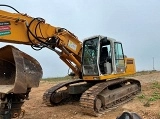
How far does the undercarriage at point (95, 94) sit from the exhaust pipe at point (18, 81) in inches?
106

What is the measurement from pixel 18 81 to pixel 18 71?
22 centimetres

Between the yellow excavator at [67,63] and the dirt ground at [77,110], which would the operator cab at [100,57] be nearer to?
the yellow excavator at [67,63]

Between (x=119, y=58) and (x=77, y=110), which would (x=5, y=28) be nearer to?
(x=77, y=110)

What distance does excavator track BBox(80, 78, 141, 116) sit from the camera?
28.8ft

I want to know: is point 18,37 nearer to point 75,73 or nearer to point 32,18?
point 32,18

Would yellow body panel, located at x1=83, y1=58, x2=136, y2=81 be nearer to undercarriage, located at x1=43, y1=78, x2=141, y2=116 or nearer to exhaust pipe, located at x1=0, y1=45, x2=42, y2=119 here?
undercarriage, located at x1=43, y1=78, x2=141, y2=116

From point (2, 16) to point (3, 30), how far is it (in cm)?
34

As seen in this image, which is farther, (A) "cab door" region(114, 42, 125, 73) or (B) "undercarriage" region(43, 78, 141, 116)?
(A) "cab door" region(114, 42, 125, 73)

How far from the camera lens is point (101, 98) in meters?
9.34

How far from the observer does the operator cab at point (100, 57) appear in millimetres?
9844

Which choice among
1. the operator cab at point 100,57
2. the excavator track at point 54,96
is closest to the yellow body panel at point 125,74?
the operator cab at point 100,57

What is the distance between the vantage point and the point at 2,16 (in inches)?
271

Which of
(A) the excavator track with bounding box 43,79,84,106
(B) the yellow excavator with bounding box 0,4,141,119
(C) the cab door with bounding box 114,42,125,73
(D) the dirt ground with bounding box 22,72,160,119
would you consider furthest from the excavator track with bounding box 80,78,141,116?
(A) the excavator track with bounding box 43,79,84,106

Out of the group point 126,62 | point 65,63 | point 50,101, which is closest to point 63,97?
point 50,101
